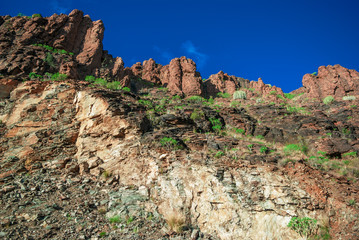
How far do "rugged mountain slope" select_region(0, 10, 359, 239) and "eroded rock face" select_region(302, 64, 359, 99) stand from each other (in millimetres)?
12650

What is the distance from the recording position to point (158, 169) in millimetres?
9680

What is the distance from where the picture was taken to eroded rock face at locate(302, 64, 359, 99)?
29.2 metres

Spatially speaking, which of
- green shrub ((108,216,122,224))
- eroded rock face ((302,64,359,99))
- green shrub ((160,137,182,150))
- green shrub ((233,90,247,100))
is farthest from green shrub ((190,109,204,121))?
eroded rock face ((302,64,359,99))

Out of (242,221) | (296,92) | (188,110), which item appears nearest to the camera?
(242,221)

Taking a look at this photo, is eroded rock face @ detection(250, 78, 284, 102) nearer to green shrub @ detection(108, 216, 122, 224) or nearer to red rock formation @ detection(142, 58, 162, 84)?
red rock formation @ detection(142, 58, 162, 84)

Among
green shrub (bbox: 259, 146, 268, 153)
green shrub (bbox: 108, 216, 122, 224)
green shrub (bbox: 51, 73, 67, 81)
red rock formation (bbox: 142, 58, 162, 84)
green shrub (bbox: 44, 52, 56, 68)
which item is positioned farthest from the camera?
red rock formation (bbox: 142, 58, 162, 84)

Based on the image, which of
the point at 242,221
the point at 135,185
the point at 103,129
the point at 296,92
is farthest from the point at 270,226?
the point at 296,92

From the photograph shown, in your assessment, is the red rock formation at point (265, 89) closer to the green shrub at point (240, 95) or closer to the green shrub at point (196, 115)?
the green shrub at point (240, 95)

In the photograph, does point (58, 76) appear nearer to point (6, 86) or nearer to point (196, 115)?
point (6, 86)

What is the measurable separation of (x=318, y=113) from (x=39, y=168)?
71.4ft

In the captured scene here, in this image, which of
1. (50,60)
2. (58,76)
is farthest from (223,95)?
(50,60)

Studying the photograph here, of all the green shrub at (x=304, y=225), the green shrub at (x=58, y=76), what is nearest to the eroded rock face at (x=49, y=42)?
the green shrub at (x=58, y=76)

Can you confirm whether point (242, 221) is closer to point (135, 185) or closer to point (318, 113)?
point (135, 185)

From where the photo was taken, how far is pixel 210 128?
1488cm
